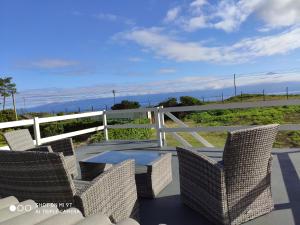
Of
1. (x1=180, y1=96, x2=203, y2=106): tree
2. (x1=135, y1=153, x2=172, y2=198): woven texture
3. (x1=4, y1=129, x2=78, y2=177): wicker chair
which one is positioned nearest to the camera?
(x1=135, y1=153, x2=172, y2=198): woven texture

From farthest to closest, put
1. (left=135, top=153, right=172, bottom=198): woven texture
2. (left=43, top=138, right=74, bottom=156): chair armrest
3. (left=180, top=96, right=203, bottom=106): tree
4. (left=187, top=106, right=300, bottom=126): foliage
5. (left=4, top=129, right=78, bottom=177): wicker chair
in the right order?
(left=180, top=96, right=203, bottom=106): tree, (left=187, top=106, right=300, bottom=126): foliage, (left=43, top=138, right=74, bottom=156): chair armrest, (left=4, top=129, right=78, bottom=177): wicker chair, (left=135, top=153, right=172, bottom=198): woven texture

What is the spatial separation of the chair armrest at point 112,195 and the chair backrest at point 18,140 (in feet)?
7.90

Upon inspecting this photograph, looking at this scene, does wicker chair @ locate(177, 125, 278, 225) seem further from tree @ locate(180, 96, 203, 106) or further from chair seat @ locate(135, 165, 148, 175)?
tree @ locate(180, 96, 203, 106)

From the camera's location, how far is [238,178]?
3.00 m

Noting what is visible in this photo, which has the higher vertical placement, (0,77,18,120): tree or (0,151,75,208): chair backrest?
(0,77,18,120): tree

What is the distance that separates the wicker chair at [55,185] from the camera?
97.7 inches

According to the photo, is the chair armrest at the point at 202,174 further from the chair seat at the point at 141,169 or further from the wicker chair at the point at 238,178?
the chair seat at the point at 141,169

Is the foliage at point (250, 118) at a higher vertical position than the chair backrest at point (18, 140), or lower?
lower

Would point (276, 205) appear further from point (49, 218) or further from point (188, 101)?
point (188, 101)

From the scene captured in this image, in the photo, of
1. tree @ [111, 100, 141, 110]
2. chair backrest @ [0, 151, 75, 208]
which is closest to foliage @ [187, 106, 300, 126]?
tree @ [111, 100, 141, 110]

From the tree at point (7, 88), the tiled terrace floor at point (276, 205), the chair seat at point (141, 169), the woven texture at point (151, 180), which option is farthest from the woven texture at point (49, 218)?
the tree at point (7, 88)

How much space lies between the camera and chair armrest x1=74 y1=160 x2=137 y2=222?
8.20ft

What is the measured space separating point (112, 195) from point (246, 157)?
1.25 m

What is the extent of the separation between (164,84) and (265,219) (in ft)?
117
